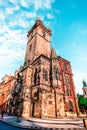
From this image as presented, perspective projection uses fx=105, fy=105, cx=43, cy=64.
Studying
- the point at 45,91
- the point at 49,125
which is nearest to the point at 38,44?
the point at 45,91

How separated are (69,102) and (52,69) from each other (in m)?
9.89

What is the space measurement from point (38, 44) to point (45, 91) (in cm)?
1839

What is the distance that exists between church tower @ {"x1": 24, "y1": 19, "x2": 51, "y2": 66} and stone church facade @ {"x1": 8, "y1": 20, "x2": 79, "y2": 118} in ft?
1.25

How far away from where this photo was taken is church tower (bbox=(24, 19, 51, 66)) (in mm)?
34838

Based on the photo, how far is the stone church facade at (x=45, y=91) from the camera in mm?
22144

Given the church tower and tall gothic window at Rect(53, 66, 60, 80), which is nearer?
tall gothic window at Rect(53, 66, 60, 80)

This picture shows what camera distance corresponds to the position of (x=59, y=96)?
24.5m

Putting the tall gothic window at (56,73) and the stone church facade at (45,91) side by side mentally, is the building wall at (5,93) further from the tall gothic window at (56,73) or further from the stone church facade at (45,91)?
the tall gothic window at (56,73)

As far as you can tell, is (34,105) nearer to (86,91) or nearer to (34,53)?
(34,53)

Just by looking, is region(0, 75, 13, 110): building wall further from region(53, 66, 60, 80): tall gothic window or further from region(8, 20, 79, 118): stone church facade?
region(53, 66, 60, 80): tall gothic window

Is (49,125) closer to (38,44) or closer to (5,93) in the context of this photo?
(38,44)

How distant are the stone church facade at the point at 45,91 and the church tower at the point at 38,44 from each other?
38 centimetres

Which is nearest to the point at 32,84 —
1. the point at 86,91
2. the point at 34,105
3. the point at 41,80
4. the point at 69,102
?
the point at 41,80

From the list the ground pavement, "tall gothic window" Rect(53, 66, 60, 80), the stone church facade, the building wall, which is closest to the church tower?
the stone church facade
